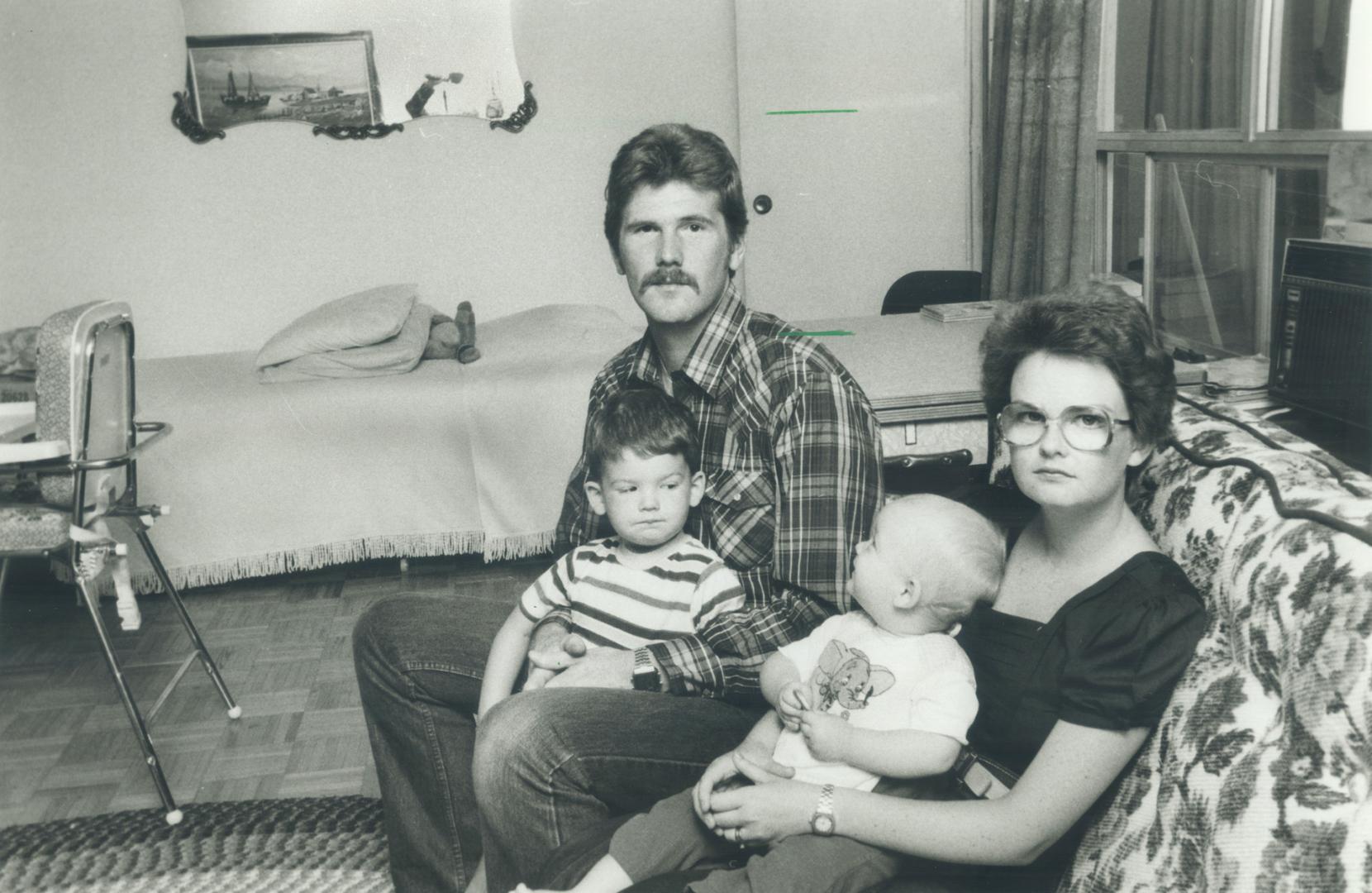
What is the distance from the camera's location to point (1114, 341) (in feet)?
4.14

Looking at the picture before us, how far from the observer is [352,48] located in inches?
194

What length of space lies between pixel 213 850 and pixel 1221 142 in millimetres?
2844

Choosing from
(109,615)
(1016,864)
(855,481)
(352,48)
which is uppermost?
(352,48)

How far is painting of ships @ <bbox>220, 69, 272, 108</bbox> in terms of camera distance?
16.0 feet

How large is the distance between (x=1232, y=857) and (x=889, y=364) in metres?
1.70

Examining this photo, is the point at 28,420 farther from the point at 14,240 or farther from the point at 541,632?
the point at 14,240

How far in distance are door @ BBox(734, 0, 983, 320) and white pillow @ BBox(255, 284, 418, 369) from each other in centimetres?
165

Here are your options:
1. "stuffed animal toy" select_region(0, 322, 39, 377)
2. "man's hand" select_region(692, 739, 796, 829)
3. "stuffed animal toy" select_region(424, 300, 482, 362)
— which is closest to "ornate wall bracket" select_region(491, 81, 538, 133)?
"stuffed animal toy" select_region(424, 300, 482, 362)

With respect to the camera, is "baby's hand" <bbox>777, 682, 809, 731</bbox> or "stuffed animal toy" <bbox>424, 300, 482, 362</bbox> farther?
"stuffed animal toy" <bbox>424, 300, 482, 362</bbox>

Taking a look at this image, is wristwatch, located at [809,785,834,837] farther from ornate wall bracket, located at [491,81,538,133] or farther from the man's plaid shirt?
ornate wall bracket, located at [491,81,538,133]

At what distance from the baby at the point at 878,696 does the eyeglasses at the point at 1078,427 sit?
0.55 ft

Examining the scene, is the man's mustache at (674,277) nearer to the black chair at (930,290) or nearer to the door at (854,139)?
the black chair at (930,290)

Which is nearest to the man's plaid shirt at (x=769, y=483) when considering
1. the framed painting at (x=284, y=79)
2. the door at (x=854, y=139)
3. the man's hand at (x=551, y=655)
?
the man's hand at (x=551, y=655)

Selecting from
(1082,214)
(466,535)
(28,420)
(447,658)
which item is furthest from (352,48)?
(447,658)
